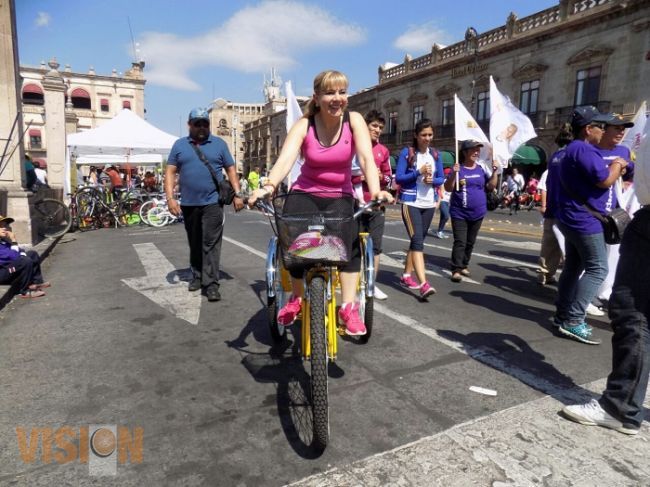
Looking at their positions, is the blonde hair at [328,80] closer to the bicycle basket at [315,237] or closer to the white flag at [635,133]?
the bicycle basket at [315,237]

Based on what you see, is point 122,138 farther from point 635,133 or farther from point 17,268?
point 635,133

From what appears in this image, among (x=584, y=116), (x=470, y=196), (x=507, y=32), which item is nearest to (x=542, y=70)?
(x=507, y=32)

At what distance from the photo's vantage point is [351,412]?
2609 mm

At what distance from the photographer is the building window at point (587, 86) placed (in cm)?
2441

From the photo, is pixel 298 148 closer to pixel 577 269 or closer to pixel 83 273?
pixel 577 269

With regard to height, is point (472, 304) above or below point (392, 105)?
below

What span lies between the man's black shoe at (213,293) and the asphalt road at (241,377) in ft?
0.39

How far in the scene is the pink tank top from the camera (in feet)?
9.99

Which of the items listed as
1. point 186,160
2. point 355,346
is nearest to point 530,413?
point 355,346

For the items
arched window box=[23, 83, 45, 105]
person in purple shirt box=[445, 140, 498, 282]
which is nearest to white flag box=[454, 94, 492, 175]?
person in purple shirt box=[445, 140, 498, 282]

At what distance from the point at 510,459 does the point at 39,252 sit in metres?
8.11

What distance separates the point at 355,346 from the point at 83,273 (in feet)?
15.9

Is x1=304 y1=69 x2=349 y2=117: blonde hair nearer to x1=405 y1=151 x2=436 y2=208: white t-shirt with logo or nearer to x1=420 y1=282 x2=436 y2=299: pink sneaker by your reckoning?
x1=405 y1=151 x2=436 y2=208: white t-shirt with logo

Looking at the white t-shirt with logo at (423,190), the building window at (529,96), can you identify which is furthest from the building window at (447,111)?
the white t-shirt with logo at (423,190)
